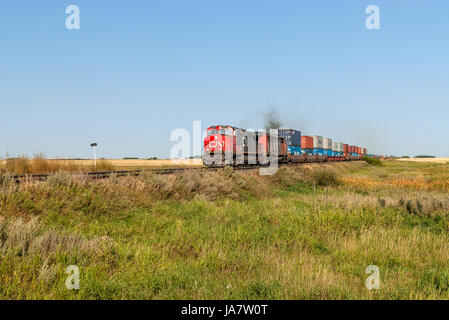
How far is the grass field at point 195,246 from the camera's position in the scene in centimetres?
491

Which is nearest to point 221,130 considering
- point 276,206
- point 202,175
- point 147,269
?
→ point 202,175

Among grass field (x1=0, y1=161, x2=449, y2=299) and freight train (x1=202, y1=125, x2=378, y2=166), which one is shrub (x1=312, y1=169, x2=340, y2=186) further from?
grass field (x1=0, y1=161, x2=449, y2=299)

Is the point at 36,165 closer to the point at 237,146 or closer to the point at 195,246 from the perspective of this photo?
the point at 195,246

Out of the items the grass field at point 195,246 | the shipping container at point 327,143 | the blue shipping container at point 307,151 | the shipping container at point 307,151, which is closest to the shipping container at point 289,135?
the shipping container at point 307,151

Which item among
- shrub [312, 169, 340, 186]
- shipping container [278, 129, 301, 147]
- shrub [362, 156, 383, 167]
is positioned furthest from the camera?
shrub [362, 156, 383, 167]

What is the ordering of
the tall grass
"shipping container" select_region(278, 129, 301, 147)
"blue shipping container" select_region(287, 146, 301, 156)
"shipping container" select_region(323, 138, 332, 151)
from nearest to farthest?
the tall grass, "blue shipping container" select_region(287, 146, 301, 156), "shipping container" select_region(278, 129, 301, 147), "shipping container" select_region(323, 138, 332, 151)

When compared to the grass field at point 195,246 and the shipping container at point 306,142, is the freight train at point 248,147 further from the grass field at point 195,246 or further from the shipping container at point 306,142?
the grass field at point 195,246

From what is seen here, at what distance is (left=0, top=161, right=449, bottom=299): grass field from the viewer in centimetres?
491

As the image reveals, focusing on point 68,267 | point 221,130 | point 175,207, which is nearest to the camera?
point 68,267

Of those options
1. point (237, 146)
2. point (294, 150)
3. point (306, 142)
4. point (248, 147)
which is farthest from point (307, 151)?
point (237, 146)

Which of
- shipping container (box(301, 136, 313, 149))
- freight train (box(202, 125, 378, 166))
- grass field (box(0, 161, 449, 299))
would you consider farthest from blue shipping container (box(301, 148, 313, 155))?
grass field (box(0, 161, 449, 299))
